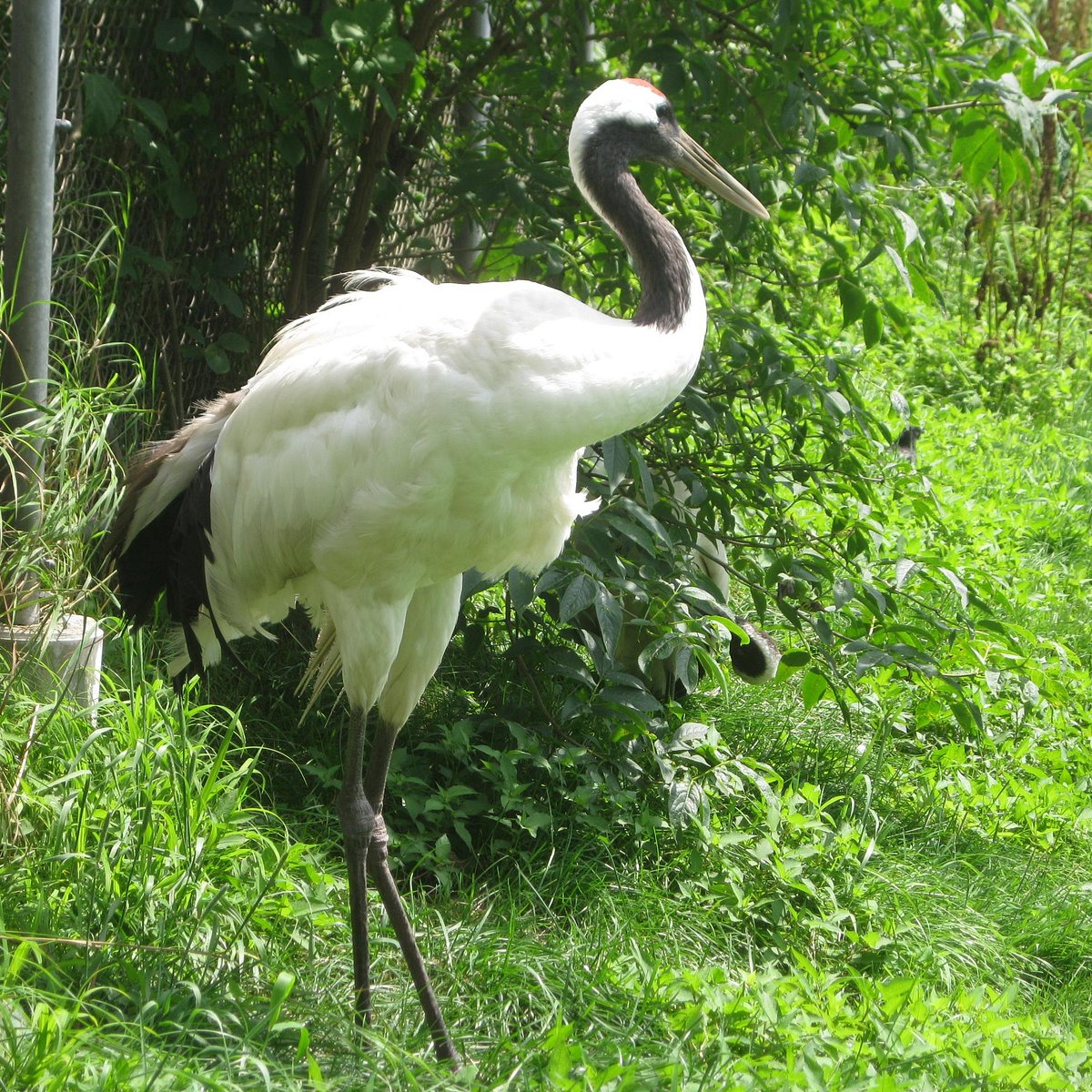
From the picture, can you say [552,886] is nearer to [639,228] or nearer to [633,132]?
[639,228]

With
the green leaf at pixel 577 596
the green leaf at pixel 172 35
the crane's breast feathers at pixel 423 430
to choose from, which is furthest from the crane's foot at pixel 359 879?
the green leaf at pixel 172 35

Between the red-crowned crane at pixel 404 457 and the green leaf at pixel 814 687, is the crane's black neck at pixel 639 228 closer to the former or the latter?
the red-crowned crane at pixel 404 457

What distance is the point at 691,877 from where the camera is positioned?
347 cm

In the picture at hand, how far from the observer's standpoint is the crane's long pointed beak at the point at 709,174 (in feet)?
10.1

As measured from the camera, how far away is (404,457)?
2654 millimetres

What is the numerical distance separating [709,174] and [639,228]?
16.0 inches

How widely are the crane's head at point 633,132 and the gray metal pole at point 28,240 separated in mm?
1146

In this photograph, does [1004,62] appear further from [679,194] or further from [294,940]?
[294,940]

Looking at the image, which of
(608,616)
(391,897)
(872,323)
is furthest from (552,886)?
(872,323)

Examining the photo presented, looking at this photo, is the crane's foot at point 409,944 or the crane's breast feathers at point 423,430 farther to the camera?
the crane's foot at point 409,944

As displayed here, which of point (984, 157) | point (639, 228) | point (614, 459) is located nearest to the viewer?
point (639, 228)

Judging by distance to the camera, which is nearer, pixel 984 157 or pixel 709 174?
pixel 709 174

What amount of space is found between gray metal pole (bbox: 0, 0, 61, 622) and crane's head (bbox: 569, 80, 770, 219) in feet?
3.76

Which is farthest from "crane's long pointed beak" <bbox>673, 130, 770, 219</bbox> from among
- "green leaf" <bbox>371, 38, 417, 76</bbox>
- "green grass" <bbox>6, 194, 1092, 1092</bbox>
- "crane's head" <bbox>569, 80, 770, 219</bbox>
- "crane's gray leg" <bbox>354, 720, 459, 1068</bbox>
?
"crane's gray leg" <bbox>354, 720, 459, 1068</bbox>
